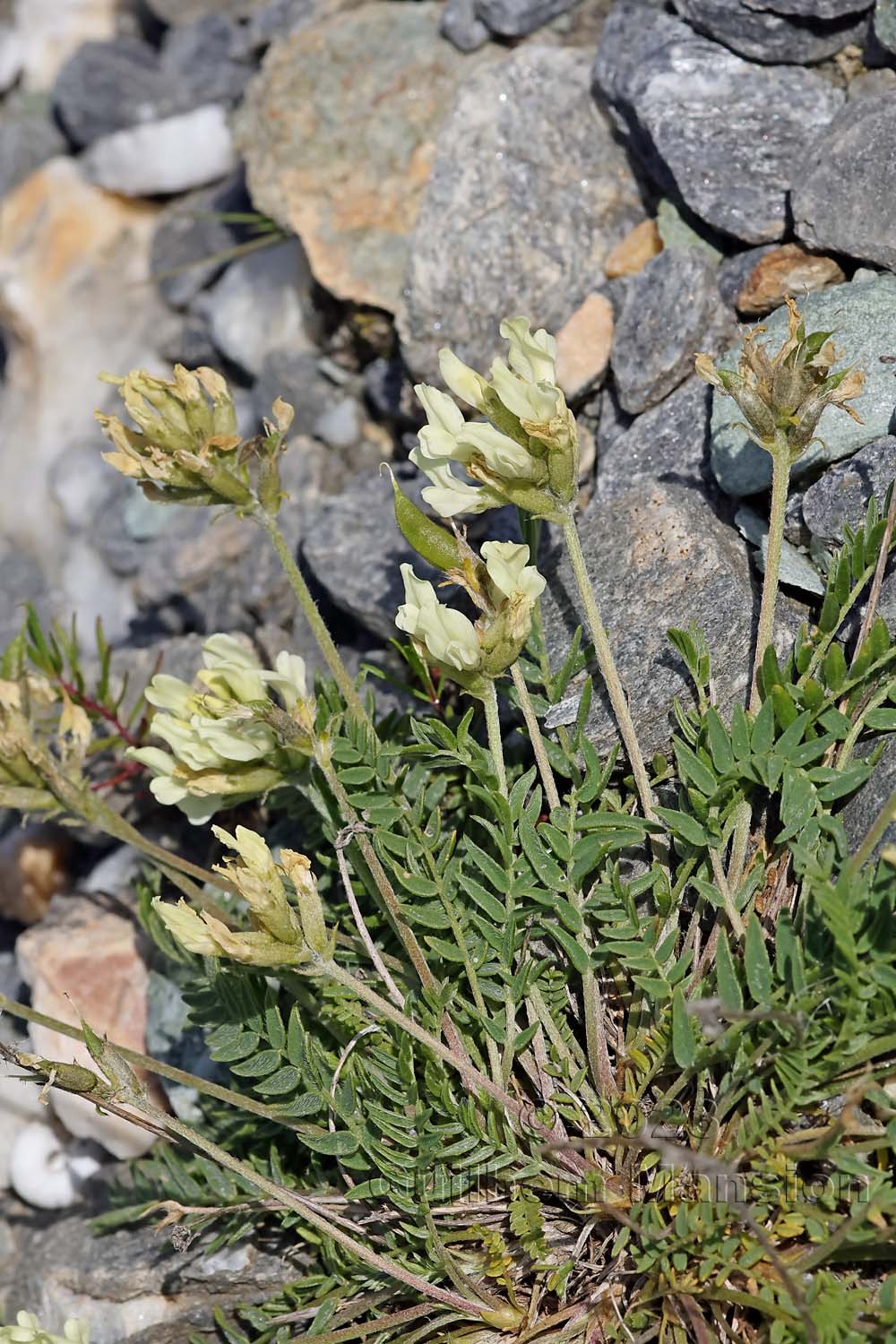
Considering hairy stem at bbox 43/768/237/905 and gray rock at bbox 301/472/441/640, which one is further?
gray rock at bbox 301/472/441/640

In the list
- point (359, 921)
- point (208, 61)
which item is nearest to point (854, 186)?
point (359, 921)

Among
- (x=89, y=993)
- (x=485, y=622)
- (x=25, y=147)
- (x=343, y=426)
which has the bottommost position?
(x=89, y=993)

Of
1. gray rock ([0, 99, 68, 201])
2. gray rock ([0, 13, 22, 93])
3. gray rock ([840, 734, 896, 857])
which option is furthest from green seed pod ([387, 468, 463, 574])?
gray rock ([0, 13, 22, 93])

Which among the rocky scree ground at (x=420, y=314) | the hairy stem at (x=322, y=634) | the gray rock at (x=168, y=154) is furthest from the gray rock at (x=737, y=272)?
the gray rock at (x=168, y=154)

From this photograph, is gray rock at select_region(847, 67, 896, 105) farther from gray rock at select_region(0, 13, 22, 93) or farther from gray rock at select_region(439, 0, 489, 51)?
gray rock at select_region(0, 13, 22, 93)

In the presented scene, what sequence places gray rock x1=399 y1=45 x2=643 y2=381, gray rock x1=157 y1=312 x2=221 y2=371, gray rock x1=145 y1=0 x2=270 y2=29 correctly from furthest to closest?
gray rock x1=145 y1=0 x2=270 y2=29 < gray rock x1=157 y1=312 x2=221 y2=371 < gray rock x1=399 y1=45 x2=643 y2=381

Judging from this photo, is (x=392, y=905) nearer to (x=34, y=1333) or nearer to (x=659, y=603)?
(x=659, y=603)

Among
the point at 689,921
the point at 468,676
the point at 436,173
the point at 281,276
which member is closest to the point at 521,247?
the point at 436,173
